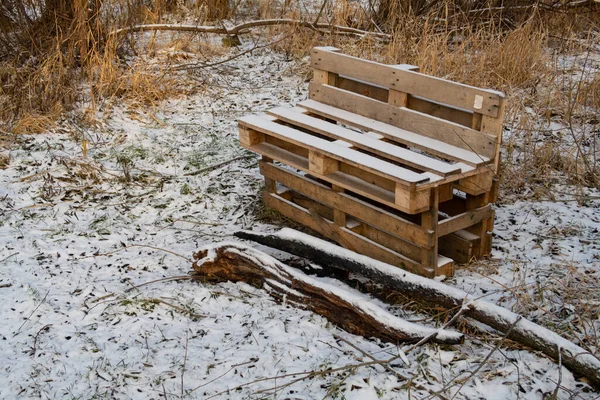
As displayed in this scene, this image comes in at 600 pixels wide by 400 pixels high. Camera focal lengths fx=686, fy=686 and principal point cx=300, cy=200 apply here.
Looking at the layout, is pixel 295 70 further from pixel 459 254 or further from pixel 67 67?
pixel 459 254

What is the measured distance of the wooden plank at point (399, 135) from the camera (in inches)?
175

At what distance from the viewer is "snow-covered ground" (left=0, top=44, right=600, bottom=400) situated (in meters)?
3.42

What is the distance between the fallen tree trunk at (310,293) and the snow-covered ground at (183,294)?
68mm

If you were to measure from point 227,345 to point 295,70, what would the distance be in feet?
16.6

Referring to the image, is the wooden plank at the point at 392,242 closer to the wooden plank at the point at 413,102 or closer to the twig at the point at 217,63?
the wooden plank at the point at 413,102

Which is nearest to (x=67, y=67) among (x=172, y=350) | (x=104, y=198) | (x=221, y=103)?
(x=221, y=103)

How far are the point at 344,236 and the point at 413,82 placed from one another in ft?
3.91

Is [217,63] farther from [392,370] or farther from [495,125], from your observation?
[392,370]

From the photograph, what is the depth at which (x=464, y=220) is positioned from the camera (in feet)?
14.7

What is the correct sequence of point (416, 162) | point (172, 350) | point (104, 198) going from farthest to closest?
point (104, 198), point (416, 162), point (172, 350)

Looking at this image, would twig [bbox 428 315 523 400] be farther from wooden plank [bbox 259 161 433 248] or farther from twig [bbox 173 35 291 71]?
twig [bbox 173 35 291 71]

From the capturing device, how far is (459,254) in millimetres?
4727

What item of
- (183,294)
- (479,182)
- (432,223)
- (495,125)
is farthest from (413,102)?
(183,294)

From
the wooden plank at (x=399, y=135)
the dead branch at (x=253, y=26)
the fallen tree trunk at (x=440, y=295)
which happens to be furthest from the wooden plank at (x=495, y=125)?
the dead branch at (x=253, y=26)
